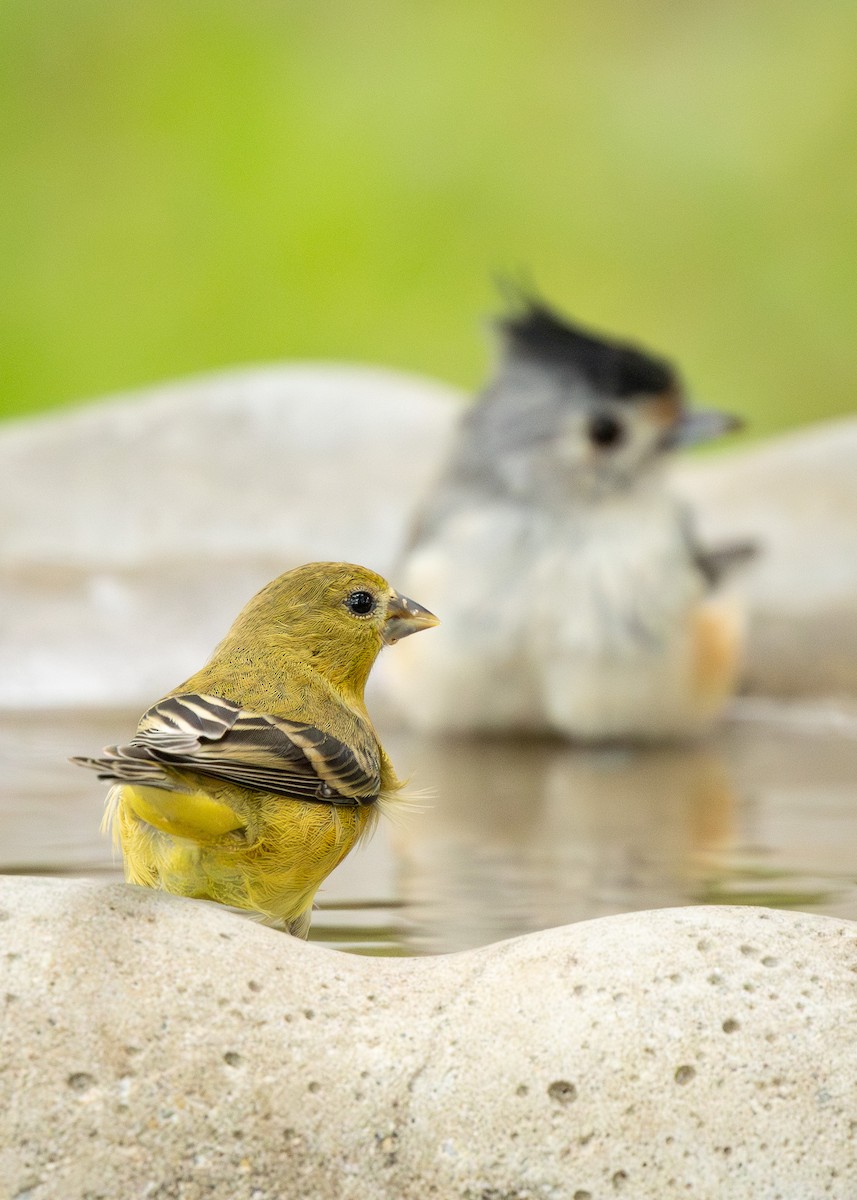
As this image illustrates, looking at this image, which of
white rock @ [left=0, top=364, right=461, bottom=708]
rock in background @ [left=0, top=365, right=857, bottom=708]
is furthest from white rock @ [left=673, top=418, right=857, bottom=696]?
white rock @ [left=0, top=364, right=461, bottom=708]

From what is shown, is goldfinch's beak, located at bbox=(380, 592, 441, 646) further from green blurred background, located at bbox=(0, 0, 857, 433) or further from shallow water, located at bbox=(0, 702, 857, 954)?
green blurred background, located at bbox=(0, 0, 857, 433)

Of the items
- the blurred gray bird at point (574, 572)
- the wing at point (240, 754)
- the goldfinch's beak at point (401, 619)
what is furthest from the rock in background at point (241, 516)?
the wing at point (240, 754)

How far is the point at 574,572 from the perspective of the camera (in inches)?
92.8

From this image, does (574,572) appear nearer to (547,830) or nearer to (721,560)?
(721,560)

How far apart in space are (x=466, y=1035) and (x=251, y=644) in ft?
0.90

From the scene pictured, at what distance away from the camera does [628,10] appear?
4.54 m

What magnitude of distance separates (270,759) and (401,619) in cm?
19

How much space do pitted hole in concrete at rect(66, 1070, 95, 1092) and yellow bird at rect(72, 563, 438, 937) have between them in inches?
5.0

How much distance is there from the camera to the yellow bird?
849 mm

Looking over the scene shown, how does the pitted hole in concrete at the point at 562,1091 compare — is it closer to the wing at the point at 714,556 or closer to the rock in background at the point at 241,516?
the wing at the point at 714,556

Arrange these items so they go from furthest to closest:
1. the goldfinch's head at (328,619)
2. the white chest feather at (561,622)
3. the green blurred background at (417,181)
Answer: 1. the green blurred background at (417,181)
2. the white chest feather at (561,622)
3. the goldfinch's head at (328,619)

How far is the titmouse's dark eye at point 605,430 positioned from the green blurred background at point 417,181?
203 cm

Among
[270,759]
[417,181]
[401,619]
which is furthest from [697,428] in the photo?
[417,181]

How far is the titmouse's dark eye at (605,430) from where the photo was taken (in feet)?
7.79
